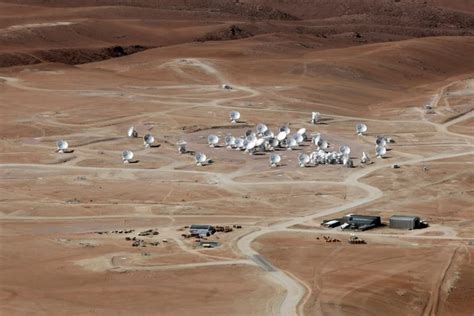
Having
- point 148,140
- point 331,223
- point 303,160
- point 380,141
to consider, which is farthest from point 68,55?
point 331,223

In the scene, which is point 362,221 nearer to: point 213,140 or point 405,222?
point 405,222

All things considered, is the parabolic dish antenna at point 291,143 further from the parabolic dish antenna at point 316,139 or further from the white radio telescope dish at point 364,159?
the white radio telescope dish at point 364,159

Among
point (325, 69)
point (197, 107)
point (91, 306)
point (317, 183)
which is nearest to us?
point (91, 306)

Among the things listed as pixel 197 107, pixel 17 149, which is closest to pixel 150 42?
pixel 197 107

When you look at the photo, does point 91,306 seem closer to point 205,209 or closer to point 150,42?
point 205,209

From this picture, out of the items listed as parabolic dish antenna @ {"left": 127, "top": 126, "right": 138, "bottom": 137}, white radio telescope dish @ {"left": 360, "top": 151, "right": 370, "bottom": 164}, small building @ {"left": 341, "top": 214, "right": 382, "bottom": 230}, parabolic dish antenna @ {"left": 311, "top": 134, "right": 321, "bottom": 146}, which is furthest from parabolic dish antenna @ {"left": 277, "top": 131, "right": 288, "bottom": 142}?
small building @ {"left": 341, "top": 214, "right": 382, "bottom": 230}
